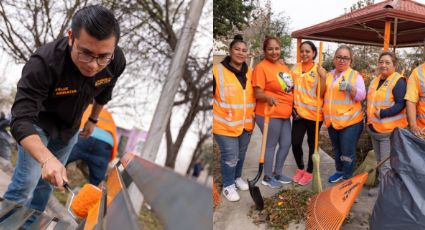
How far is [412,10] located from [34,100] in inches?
71.5

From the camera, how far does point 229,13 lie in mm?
1782

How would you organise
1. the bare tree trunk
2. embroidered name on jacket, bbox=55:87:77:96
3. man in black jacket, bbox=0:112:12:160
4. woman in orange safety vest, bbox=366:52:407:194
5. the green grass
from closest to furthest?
embroidered name on jacket, bbox=55:87:77:96 < woman in orange safety vest, bbox=366:52:407:194 < man in black jacket, bbox=0:112:12:160 < the bare tree trunk < the green grass

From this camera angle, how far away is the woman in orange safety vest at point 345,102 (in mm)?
2299

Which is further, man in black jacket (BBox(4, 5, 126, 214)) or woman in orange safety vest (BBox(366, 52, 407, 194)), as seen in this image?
woman in orange safety vest (BBox(366, 52, 407, 194))

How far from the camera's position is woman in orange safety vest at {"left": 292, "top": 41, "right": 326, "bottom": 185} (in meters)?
2.32

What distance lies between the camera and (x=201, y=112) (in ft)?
19.1

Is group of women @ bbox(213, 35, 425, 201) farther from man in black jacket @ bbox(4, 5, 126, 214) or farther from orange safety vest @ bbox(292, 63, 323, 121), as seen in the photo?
man in black jacket @ bbox(4, 5, 126, 214)

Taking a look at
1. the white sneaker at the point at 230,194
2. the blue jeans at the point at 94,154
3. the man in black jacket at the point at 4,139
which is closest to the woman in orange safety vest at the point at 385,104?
the white sneaker at the point at 230,194

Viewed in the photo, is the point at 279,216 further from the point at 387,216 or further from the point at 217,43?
the point at 217,43

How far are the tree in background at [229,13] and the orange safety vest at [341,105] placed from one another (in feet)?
2.61

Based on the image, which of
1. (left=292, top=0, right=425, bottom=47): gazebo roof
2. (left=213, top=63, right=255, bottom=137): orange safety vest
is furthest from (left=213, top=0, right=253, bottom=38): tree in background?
(left=292, top=0, right=425, bottom=47): gazebo roof

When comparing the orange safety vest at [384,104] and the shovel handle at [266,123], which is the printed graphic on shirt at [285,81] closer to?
the shovel handle at [266,123]

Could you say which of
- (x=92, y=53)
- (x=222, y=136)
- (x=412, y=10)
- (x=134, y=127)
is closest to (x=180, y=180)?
(x=92, y=53)

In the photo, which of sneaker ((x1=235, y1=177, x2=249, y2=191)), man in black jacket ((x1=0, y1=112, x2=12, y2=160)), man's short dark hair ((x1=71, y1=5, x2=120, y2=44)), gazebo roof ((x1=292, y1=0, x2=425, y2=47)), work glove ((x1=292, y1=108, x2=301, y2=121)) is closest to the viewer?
man's short dark hair ((x1=71, y1=5, x2=120, y2=44))
